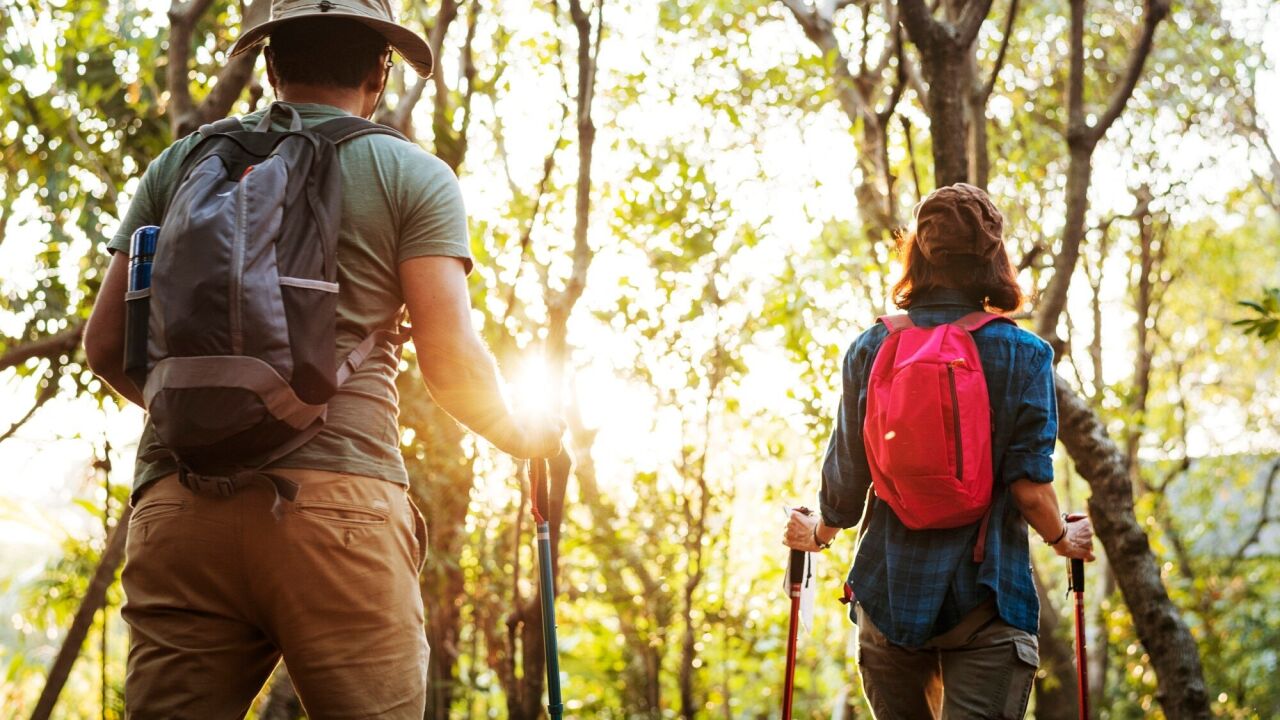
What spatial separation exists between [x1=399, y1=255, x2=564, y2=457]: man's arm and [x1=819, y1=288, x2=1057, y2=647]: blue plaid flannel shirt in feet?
3.26

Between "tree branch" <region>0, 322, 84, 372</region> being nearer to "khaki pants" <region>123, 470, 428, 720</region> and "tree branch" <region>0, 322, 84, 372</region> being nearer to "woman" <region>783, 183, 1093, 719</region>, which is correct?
"khaki pants" <region>123, 470, 428, 720</region>

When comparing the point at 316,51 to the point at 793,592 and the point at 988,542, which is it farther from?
the point at 793,592

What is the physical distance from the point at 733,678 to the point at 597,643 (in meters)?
1.33

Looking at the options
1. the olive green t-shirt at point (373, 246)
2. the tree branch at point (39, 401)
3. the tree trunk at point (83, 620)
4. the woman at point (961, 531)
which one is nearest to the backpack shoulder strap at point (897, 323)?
the woman at point (961, 531)

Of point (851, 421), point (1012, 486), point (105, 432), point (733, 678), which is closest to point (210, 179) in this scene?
point (851, 421)

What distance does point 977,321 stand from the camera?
264cm

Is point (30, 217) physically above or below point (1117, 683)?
above

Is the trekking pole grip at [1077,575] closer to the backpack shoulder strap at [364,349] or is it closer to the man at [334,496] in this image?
the man at [334,496]

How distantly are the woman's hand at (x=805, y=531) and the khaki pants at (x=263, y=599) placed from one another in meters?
1.36

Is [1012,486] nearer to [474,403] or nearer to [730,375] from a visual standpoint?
[474,403]

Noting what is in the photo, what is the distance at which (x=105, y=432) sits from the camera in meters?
5.90

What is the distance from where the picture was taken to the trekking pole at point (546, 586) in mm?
2318

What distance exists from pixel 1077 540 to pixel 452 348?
1.68 meters

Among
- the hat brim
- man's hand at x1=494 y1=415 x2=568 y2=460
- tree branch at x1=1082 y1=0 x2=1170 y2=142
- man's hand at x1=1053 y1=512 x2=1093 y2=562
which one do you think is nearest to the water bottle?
the hat brim
